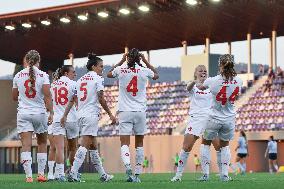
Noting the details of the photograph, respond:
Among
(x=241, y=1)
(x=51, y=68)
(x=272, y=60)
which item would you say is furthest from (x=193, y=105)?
(x=51, y=68)

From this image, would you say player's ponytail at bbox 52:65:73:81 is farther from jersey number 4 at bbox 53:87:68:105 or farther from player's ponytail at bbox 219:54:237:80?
player's ponytail at bbox 219:54:237:80

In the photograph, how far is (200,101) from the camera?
1588 centimetres

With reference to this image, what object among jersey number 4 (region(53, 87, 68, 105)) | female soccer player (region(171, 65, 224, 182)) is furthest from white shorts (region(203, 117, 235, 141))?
jersey number 4 (region(53, 87, 68, 105))

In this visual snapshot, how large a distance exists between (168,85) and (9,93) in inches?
405

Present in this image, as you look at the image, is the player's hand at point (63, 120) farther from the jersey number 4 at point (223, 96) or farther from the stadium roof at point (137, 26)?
the stadium roof at point (137, 26)

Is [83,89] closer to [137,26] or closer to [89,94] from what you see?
[89,94]

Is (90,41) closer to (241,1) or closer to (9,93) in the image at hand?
(9,93)

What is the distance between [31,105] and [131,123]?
5.54 feet

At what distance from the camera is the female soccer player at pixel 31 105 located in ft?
48.4

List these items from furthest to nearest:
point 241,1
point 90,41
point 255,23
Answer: point 90,41
point 255,23
point 241,1

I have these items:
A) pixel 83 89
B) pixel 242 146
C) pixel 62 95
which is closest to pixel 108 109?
pixel 83 89

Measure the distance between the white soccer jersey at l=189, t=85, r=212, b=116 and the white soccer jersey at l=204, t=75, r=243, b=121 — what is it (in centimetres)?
111

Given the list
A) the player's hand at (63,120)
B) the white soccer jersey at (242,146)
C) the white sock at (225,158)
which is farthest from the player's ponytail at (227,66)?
the white soccer jersey at (242,146)

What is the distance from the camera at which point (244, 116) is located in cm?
4262
